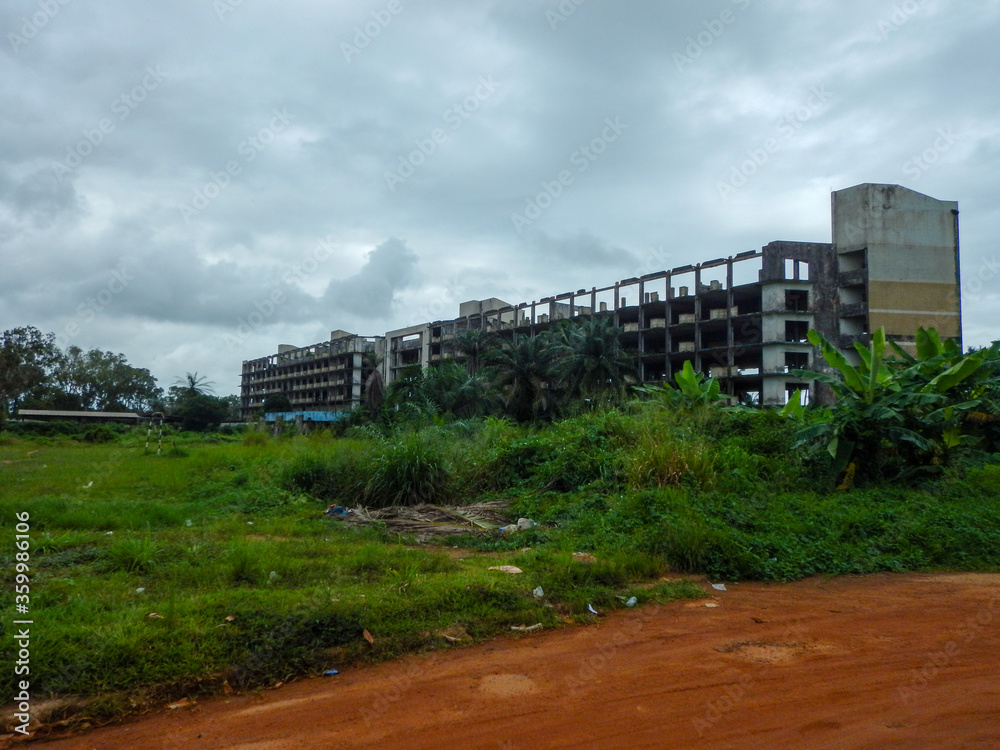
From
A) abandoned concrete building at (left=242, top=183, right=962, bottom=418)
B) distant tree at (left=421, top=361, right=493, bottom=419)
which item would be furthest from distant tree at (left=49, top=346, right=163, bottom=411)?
abandoned concrete building at (left=242, top=183, right=962, bottom=418)

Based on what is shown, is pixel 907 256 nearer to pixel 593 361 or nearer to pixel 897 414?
pixel 593 361

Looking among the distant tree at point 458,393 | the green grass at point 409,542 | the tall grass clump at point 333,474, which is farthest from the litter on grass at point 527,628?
the distant tree at point 458,393

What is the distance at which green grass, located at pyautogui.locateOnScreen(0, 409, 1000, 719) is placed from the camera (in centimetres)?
412

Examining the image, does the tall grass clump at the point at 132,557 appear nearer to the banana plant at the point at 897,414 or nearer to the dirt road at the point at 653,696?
the dirt road at the point at 653,696

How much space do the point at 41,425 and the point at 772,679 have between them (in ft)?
175

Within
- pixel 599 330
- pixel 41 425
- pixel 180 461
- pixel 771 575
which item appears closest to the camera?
pixel 771 575

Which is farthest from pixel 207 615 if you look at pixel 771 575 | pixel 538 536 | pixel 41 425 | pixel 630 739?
pixel 41 425

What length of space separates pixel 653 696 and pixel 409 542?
4775 millimetres

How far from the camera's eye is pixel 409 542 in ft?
26.5

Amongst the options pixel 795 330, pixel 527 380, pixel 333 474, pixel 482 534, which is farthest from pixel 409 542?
pixel 795 330

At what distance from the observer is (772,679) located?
3936 millimetres

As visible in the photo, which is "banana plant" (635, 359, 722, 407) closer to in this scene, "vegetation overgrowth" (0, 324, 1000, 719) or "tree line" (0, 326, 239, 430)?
"vegetation overgrowth" (0, 324, 1000, 719)

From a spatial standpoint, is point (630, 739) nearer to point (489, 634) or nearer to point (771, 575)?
point (489, 634)

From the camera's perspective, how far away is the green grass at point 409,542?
412 cm
